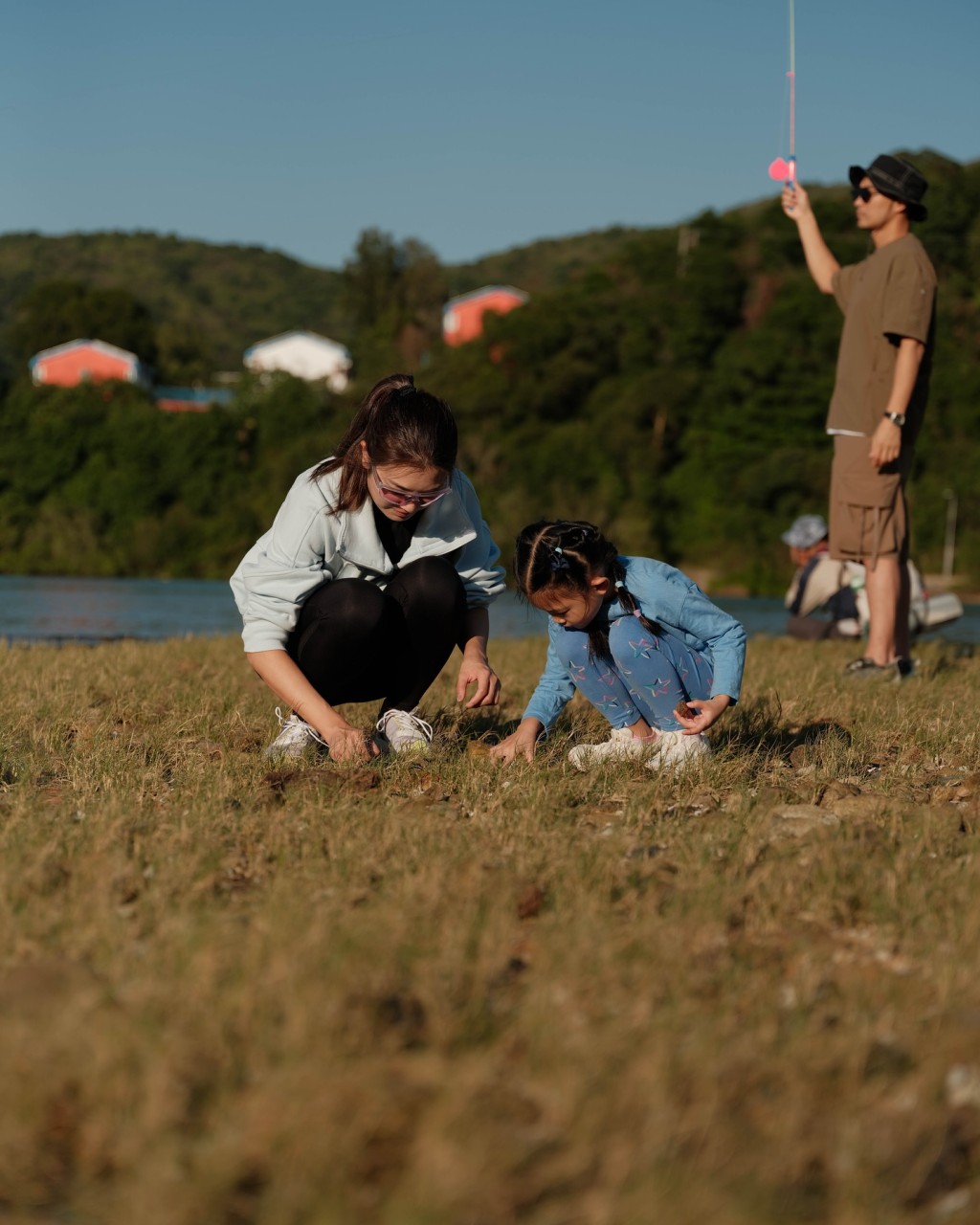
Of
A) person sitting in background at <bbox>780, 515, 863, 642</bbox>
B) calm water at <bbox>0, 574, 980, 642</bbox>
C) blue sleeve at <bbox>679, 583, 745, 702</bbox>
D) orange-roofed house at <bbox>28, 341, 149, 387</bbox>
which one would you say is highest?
orange-roofed house at <bbox>28, 341, 149, 387</bbox>

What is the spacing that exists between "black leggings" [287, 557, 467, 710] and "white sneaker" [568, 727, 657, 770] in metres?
0.61

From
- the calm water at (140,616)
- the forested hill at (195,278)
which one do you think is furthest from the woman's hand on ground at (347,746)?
the forested hill at (195,278)

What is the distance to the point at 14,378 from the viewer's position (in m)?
69.8

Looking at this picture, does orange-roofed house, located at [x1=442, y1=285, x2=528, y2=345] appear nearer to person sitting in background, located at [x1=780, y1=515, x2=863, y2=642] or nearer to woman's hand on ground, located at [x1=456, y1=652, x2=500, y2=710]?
person sitting in background, located at [x1=780, y1=515, x2=863, y2=642]

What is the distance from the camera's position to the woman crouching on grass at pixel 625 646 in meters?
3.57

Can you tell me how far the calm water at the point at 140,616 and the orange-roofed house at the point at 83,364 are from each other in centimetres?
4949

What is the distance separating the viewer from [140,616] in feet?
54.4

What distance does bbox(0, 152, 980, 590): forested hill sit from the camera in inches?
1925

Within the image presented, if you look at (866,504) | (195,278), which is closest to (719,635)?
(866,504)

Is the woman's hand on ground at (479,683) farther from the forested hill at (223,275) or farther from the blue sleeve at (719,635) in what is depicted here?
the forested hill at (223,275)

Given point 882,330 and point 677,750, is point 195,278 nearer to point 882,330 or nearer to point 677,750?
point 882,330

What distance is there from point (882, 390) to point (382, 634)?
3.26 m

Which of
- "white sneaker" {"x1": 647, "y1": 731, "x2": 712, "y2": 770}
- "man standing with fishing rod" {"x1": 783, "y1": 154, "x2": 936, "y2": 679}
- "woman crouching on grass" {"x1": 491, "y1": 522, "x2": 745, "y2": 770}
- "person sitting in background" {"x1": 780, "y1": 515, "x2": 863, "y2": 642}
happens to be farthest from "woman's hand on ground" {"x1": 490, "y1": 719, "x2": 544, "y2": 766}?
"person sitting in background" {"x1": 780, "y1": 515, "x2": 863, "y2": 642}

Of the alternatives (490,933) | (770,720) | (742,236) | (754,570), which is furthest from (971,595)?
(490,933)
